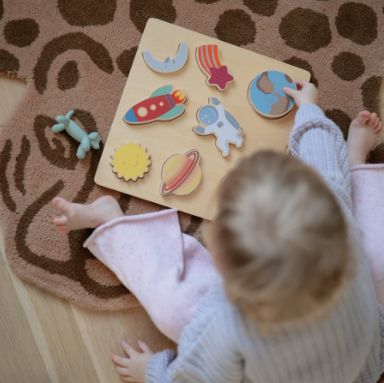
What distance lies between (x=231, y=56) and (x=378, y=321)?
630 mm

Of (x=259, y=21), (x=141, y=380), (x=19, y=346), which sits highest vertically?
(x=259, y=21)

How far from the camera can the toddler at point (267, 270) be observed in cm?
43

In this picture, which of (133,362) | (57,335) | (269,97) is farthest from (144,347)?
(269,97)

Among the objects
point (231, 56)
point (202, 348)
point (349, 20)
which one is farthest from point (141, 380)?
point (349, 20)

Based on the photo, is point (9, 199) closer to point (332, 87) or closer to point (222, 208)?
point (222, 208)

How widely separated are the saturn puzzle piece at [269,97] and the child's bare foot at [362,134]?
17 centimetres

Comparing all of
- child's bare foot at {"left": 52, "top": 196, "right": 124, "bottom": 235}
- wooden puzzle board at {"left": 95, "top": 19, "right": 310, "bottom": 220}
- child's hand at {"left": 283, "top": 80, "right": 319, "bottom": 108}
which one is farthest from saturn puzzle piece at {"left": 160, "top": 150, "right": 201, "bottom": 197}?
child's hand at {"left": 283, "top": 80, "right": 319, "bottom": 108}

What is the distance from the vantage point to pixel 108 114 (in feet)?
2.89

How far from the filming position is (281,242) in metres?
0.42

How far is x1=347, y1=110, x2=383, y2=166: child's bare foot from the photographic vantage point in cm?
87

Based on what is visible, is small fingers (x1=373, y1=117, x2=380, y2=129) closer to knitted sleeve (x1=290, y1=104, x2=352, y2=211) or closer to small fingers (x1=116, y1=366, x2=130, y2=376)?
knitted sleeve (x1=290, y1=104, x2=352, y2=211)

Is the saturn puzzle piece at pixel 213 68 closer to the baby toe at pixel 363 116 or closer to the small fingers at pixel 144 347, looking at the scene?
the baby toe at pixel 363 116

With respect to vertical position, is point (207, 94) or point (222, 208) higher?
point (207, 94)

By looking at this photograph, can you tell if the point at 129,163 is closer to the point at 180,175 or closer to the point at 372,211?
the point at 180,175
